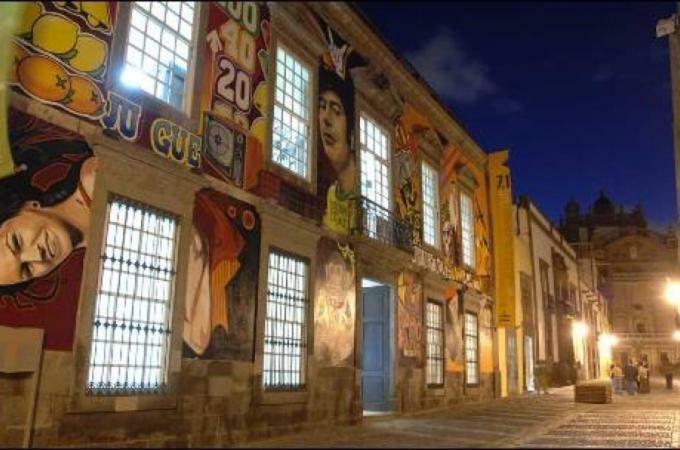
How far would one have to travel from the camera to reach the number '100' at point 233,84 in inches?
405

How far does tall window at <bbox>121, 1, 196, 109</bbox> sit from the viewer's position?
892 cm

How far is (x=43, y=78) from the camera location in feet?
24.9

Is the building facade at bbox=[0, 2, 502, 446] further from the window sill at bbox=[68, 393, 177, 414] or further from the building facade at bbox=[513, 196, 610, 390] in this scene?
the building facade at bbox=[513, 196, 610, 390]

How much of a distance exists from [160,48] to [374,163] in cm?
696

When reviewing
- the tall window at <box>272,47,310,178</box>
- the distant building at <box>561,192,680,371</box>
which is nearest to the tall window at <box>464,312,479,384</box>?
the tall window at <box>272,47,310,178</box>

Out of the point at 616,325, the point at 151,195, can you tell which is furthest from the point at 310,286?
the point at 616,325

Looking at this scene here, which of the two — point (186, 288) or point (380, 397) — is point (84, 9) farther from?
point (380, 397)

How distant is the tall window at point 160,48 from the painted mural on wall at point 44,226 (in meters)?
1.50

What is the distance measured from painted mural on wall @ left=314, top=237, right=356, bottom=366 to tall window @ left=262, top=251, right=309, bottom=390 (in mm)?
364

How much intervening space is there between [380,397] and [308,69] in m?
7.43

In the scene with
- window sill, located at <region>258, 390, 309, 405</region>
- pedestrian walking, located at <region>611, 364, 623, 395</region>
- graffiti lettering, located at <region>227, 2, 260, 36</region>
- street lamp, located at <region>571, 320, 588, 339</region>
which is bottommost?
window sill, located at <region>258, 390, 309, 405</region>

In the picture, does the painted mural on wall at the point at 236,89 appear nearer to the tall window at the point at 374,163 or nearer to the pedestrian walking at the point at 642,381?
the tall window at the point at 374,163

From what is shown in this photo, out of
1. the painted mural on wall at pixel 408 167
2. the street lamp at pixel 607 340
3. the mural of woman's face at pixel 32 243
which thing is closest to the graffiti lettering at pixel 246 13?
the mural of woman's face at pixel 32 243

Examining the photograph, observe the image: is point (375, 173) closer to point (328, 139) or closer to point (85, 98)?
point (328, 139)
